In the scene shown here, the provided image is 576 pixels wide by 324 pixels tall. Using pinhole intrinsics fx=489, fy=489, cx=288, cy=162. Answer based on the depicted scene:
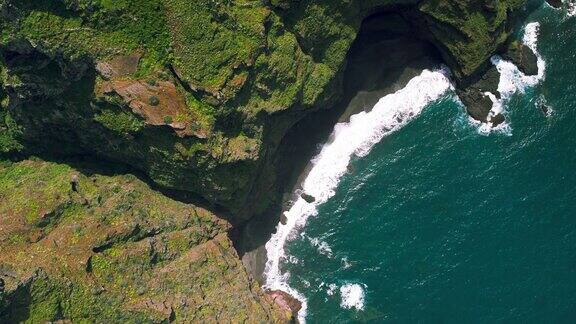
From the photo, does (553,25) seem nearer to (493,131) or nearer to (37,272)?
(493,131)

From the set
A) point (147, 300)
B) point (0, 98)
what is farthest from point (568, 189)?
point (0, 98)

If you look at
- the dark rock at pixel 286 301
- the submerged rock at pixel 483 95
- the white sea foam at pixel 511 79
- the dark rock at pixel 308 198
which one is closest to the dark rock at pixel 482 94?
the submerged rock at pixel 483 95

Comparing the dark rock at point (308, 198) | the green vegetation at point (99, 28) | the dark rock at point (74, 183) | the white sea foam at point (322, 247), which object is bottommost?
the dark rock at point (74, 183)

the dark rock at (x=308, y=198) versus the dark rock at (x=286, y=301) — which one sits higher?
the dark rock at (x=308, y=198)

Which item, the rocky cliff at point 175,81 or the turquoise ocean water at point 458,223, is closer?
the rocky cliff at point 175,81

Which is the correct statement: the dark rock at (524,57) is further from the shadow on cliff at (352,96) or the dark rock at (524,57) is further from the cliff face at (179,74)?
the shadow on cliff at (352,96)

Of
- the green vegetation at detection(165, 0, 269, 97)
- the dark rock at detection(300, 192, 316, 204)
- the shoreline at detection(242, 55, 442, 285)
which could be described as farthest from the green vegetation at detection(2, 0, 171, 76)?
the dark rock at detection(300, 192, 316, 204)

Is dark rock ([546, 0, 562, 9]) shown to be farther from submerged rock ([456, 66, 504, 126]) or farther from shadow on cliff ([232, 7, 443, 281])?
shadow on cliff ([232, 7, 443, 281])
